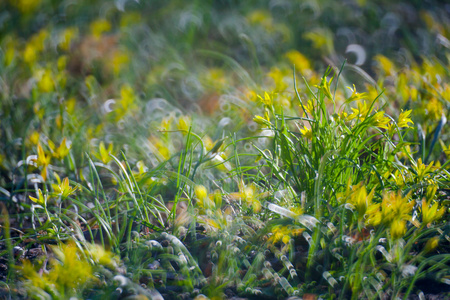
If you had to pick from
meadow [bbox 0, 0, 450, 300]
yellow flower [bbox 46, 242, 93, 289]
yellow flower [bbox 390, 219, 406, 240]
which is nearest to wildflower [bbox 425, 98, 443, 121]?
meadow [bbox 0, 0, 450, 300]

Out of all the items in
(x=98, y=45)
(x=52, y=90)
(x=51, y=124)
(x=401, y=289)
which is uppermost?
(x=98, y=45)

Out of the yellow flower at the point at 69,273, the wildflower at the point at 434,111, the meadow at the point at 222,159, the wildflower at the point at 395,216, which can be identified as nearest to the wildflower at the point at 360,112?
the meadow at the point at 222,159

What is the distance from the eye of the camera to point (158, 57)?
3.19 m

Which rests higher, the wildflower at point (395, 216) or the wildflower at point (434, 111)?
the wildflower at point (434, 111)

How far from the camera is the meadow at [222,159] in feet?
3.83

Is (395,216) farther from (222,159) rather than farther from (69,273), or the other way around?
(69,273)

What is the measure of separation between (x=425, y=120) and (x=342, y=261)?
91 cm

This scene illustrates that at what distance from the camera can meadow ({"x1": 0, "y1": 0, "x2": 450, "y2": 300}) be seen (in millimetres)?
1167

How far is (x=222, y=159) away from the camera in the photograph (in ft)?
4.86

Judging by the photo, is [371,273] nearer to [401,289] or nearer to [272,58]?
[401,289]

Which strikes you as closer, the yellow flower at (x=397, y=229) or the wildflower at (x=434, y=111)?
the yellow flower at (x=397, y=229)

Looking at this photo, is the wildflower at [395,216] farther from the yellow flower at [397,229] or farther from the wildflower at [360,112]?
the wildflower at [360,112]

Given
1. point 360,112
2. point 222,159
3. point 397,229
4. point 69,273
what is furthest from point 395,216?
point 69,273

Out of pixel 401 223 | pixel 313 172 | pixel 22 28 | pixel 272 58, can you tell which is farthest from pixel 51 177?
pixel 22 28
